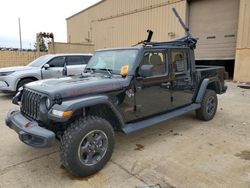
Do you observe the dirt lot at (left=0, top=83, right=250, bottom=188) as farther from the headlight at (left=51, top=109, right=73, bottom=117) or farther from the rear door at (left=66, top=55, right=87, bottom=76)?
the rear door at (left=66, top=55, right=87, bottom=76)

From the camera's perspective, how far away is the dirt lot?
287 cm

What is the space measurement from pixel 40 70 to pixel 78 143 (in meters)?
6.05

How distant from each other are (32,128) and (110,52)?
2.08 meters

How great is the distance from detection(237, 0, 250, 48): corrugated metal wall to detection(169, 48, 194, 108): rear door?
300 inches

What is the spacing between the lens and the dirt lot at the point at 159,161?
2873 millimetres

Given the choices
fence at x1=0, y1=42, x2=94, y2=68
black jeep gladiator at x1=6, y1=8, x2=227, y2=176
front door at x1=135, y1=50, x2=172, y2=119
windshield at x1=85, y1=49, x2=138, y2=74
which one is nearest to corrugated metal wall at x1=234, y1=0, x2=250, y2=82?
black jeep gladiator at x1=6, y1=8, x2=227, y2=176

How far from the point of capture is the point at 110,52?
169 inches

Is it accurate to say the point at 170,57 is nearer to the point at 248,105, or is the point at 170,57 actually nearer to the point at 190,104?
→ the point at 190,104

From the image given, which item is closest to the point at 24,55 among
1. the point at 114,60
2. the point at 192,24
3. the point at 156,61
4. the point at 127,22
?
the point at 127,22

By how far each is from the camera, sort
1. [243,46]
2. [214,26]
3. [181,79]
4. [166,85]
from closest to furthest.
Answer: [166,85] → [181,79] → [243,46] → [214,26]

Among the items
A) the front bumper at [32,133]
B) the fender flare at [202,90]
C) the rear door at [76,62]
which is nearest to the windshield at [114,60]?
the front bumper at [32,133]

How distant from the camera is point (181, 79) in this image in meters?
4.60

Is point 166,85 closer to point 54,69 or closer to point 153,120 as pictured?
point 153,120

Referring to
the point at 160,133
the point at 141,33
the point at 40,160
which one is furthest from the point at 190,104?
the point at 141,33
